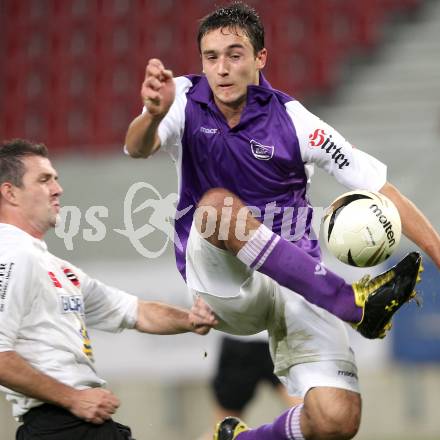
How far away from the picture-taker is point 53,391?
12.9 feet

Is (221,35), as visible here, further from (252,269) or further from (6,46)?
(6,46)

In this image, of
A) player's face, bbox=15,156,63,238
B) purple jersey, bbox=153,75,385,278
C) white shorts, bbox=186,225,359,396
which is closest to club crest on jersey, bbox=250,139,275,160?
purple jersey, bbox=153,75,385,278

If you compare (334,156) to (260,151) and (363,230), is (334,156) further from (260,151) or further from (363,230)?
(363,230)

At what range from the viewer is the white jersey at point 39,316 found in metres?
3.96

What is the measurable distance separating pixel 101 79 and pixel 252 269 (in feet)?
23.7

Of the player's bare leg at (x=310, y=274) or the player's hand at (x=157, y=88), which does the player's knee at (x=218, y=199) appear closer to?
the player's bare leg at (x=310, y=274)

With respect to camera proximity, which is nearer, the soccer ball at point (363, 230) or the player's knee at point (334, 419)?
the soccer ball at point (363, 230)

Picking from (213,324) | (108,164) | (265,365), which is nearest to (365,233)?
(213,324)

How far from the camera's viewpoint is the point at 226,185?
4.30m

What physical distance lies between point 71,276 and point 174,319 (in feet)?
1.69

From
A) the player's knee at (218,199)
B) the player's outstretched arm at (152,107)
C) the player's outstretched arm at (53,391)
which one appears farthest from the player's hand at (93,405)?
the player's outstretched arm at (152,107)

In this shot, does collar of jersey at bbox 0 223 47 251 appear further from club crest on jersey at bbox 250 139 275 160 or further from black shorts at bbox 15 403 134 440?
club crest on jersey at bbox 250 139 275 160

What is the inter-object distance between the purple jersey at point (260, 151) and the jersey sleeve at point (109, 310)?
62 cm

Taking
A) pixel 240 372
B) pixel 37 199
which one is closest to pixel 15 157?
pixel 37 199
